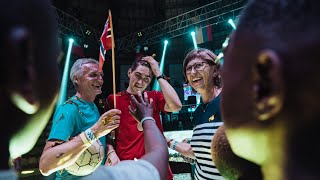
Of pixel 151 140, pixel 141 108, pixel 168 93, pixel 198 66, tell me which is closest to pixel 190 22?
pixel 168 93

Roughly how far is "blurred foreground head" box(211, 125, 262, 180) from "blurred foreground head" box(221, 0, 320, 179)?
7cm

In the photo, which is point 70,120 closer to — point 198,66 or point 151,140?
point 198,66

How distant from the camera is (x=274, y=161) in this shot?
54 centimetres

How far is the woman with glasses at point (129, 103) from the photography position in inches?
101

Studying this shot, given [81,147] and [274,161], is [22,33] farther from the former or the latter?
[81,147]

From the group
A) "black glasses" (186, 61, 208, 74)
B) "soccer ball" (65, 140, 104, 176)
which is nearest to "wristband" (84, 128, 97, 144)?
"soccer ball" (65, 140, 104, 176)

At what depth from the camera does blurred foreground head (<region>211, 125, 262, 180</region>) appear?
0.65m

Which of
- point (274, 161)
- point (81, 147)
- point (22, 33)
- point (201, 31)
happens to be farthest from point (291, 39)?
point (201, 31)

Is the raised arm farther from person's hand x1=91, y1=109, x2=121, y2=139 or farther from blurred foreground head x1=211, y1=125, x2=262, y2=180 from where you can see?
person's hand x1=91, y1=109, x2=121, y2=139

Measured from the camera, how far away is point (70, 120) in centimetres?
199

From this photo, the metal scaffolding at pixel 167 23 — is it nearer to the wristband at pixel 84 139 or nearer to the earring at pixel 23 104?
the wristband at pixel 84 139

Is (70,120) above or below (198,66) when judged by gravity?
below

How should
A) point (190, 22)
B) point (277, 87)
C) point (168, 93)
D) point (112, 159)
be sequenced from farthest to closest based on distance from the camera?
point (190, 22) < point (168, 93) < point (112, 159) < point (277, 87)

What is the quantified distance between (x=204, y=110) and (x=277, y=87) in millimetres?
1417
